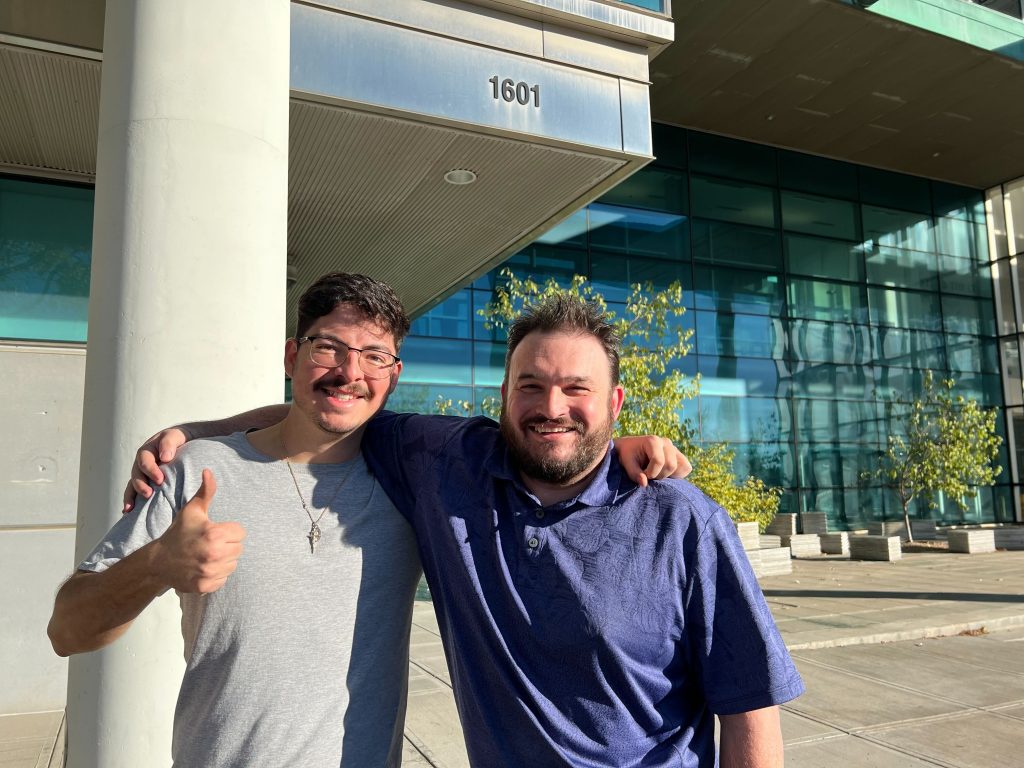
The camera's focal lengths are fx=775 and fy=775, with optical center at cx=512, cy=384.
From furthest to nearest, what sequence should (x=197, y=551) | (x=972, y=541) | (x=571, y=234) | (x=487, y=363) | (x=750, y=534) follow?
1. (x=571, y=234)
2. (x=487, y=363)
3. (x=972, y=541)
4. (x=750, y=534)
5. (x=197, y=551)

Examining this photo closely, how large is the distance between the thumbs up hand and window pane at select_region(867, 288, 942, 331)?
29474mm

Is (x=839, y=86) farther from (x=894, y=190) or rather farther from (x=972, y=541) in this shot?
(x=972, y=541)

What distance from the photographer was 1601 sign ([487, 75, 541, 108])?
240 inches

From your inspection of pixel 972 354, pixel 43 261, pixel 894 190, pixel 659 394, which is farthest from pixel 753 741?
pixel 972 354

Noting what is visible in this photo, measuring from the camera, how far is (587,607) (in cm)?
185

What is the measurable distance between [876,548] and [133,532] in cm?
1870

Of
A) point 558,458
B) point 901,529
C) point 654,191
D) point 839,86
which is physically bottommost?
point 901,529

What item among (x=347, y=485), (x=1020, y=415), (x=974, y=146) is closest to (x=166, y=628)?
(x=347, y=485)

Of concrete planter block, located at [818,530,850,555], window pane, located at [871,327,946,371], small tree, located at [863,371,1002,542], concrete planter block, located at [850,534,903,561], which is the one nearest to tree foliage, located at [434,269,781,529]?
concrete planter block, located at [850,534,903,561]

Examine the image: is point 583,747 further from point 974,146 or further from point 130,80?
point 974,146

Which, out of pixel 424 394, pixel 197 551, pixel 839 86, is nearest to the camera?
pixel 197 551

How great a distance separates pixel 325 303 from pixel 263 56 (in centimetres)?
206

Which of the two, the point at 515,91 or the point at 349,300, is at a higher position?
the point at 515,91

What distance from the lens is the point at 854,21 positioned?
19672 mm
